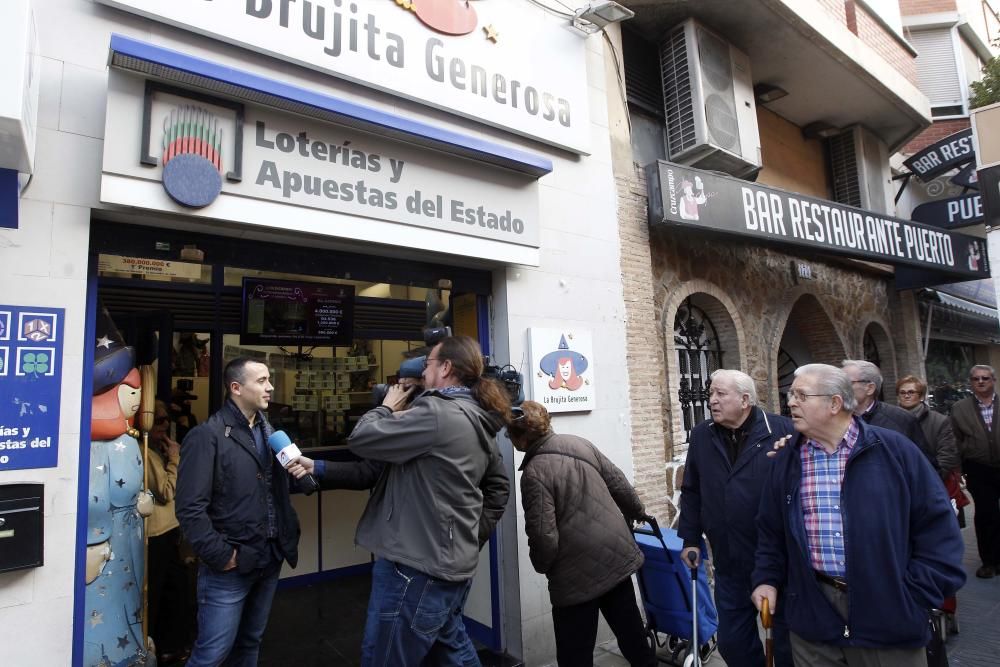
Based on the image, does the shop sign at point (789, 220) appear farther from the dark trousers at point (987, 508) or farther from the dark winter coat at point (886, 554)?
the dark winter coat at point (886, 554)

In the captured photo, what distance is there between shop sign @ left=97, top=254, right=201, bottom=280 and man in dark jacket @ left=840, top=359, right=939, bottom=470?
17.1ft

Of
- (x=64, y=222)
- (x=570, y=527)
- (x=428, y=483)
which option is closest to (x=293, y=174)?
(x=64, y=222)

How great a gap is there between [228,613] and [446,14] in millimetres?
4180

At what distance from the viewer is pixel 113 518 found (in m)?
3.00

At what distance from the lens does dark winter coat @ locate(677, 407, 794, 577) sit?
311 centimetres

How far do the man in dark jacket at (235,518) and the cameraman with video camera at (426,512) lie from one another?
40cm

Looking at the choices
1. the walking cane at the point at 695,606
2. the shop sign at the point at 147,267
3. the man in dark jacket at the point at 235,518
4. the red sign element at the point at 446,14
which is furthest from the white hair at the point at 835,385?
the shop sign at the point at 147,267

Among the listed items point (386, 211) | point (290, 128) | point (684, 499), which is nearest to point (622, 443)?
point (684, 499)

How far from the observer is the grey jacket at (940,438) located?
489 centimetres

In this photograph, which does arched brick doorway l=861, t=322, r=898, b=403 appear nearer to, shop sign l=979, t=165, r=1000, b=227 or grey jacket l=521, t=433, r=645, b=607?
shop sign l=979, t=165, r=1000, b=227

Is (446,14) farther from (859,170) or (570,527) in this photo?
(859,170)

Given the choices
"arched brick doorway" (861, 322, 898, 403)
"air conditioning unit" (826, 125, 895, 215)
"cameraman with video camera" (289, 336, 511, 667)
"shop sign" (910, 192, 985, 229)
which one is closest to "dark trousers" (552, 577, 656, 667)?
"cameraman with video camera" (289, 336, 511, 667)

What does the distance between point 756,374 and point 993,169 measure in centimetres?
438

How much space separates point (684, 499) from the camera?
3.67 m
